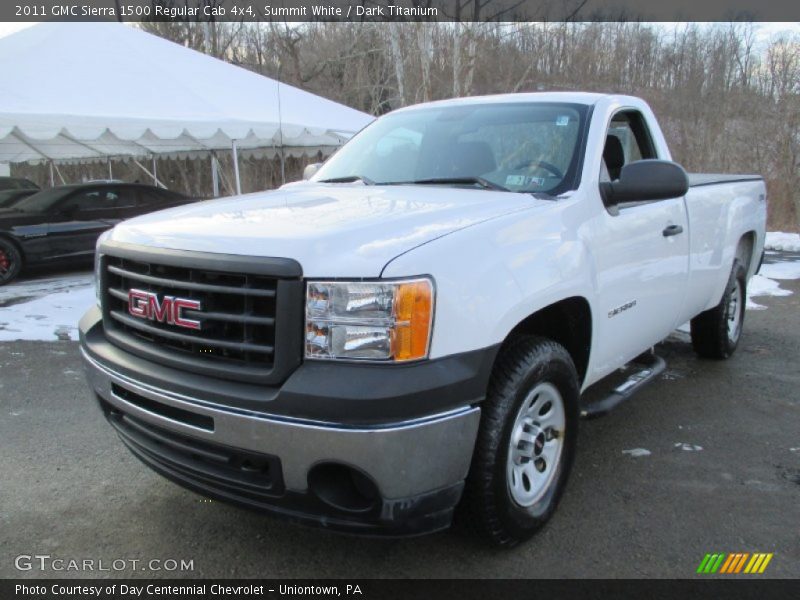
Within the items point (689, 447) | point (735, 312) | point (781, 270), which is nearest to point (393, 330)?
point (689, 447)

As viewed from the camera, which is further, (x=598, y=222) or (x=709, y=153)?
(x=709, y=153)

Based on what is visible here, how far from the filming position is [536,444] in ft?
9.09

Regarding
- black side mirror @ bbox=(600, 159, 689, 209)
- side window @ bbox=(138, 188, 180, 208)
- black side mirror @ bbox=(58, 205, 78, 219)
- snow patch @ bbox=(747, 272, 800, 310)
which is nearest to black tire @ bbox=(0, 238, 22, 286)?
black side mirror @ bbox=(58, 205, 78, 219)

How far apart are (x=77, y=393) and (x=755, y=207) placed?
222 inches

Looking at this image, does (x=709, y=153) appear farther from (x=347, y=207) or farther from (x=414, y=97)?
(x=347, y=207)

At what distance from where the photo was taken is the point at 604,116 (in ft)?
11.5

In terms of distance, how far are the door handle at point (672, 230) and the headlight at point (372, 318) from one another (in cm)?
209

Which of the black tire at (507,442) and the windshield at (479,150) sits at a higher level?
the windshield at (479,150)

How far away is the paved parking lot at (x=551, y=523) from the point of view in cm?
266

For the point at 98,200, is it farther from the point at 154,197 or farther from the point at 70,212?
the point at 154,197

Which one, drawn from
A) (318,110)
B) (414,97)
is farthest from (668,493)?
(414,97)

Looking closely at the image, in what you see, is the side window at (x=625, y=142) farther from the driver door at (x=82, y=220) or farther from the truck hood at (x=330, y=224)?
the driver door at (x=82, y=220)

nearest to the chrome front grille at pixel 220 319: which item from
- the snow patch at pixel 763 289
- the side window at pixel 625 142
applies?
the side window at pixel 625 142

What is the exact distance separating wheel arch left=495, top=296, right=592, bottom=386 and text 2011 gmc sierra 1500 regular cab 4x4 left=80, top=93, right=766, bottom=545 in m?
0.01
